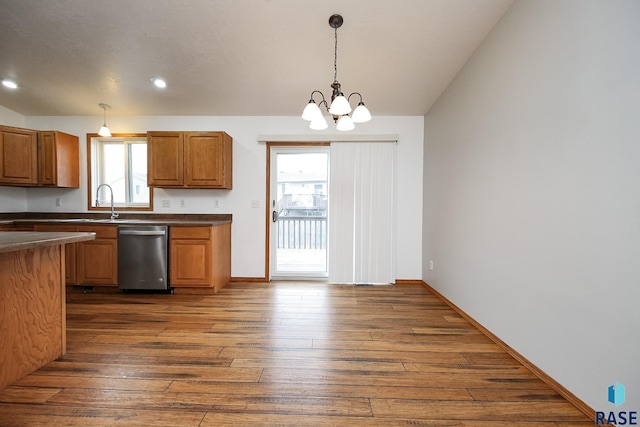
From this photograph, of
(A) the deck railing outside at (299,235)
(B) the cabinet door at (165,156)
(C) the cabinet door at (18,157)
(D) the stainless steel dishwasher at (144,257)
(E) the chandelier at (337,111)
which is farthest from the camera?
(A) the deck railing outside at (299,235)

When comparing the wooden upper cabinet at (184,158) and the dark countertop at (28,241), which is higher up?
the wooden upper cabinet at (184,158)

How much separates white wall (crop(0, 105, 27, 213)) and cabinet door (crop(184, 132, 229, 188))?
8.64ft

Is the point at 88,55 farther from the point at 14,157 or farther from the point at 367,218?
the point at 367,218

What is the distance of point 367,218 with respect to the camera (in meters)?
3.70

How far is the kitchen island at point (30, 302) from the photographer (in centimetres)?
149

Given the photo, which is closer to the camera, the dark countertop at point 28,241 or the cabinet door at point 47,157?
the dark countertop at point 28,241

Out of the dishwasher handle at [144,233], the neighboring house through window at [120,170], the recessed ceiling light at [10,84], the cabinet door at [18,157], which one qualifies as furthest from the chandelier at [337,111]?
the cabinet door at [18,157]

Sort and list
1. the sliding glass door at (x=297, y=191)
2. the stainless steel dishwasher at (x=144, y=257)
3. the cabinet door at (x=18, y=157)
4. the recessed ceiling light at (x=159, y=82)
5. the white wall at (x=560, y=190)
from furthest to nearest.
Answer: the sliding glass door at (x=297, y=191) < the cabinet door at (x=18, y=157) < the stainless steel dishwasher at (x=144, y=257) < the recessed ceiling light at (x=159, y=82) < the white wall at (x=560, y=190)

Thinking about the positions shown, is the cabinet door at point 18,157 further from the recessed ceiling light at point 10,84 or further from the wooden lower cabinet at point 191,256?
the wooden lower cabinet at point 191,256

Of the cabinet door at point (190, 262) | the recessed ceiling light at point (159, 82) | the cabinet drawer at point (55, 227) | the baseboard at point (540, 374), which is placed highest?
the recessed ceiling light at point (159, 82)

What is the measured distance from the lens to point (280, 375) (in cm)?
164

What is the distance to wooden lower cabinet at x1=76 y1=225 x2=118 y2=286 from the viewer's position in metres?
3.23

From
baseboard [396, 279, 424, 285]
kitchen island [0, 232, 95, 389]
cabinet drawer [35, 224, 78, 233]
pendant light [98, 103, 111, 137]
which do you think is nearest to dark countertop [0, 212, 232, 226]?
cabinet drawer [35, 224, 78, 233]

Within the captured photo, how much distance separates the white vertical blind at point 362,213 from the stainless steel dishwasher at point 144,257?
2.14m
